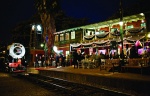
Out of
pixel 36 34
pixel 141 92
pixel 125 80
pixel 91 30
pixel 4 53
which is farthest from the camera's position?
pixel 36 34

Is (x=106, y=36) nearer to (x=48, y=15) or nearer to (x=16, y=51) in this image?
(x=16, y=51)

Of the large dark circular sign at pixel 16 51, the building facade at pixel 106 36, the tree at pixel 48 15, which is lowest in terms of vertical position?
the large dark circular sign at pixel 16 51

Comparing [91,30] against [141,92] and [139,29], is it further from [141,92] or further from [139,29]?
[141,92]

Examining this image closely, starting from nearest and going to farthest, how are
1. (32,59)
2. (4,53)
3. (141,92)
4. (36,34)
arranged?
1. (141,92)
2. (4,53)
3. (32,59)
4. (36,34)

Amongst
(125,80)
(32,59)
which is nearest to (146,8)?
(125,80)

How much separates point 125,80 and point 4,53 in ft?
66.1

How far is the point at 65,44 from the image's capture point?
3459 cm

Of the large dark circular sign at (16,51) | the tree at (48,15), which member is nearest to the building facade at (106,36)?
the tree at (48,15)

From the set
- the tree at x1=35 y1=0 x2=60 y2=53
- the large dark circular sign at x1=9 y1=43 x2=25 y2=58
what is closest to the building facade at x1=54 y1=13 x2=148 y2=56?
the tree at x1=35 y1=0 x2=60 y2=53

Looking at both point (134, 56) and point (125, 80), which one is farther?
point (134, 56)

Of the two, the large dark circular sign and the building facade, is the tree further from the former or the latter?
the large dark circular sign

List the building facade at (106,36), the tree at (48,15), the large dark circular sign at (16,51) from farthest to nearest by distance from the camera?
the tree at (48,15), the large dark circular sign at (16,51), the building facade at (106,36)

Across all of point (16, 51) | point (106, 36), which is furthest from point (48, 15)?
point (106, 36)

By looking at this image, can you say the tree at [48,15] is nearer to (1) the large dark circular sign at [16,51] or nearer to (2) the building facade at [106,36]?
(2) the building facade at [106,36]
